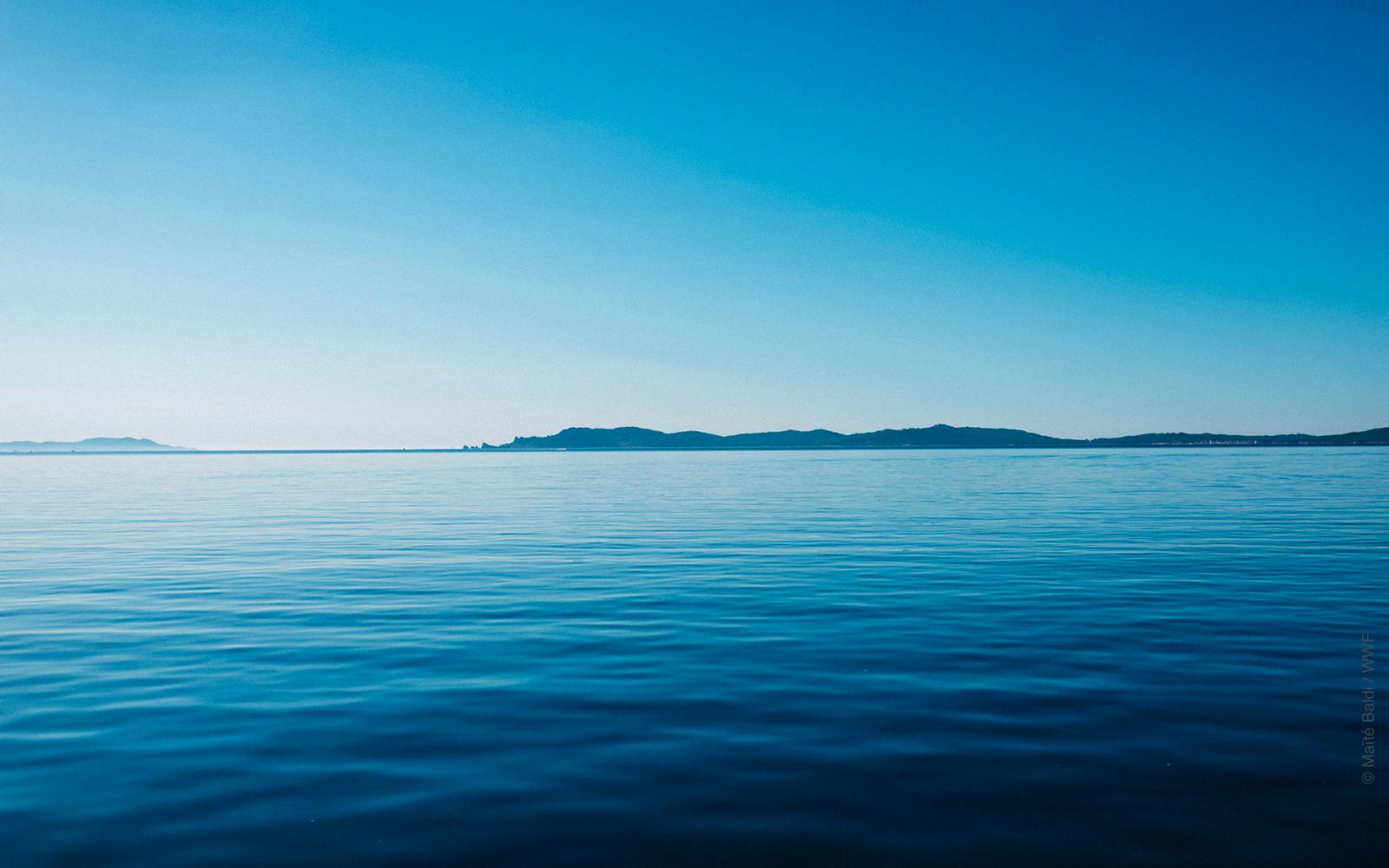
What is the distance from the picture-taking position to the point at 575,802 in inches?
288

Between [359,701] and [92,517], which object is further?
[92,517]

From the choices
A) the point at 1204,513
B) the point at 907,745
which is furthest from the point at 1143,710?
the point at 1204,513

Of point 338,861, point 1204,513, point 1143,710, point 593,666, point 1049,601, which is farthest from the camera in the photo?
point 1204,513

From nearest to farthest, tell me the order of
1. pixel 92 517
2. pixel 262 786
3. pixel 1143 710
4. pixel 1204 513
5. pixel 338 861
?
1. pixel 338 861
2. pixel 262 786
3. pixel 1143 710
4. pixel 1204 513
5. pixel 92 517

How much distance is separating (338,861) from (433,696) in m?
4.36

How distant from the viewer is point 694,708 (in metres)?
9.98

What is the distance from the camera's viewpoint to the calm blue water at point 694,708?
6.72m

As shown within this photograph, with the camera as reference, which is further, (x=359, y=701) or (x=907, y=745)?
(x=359, y=701)

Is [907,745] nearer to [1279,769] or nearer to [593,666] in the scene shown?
[1279,769]

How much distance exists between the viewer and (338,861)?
627 cm

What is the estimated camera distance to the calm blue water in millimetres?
6719

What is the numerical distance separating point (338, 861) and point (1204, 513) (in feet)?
131

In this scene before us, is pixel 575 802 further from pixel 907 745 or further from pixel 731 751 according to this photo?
pixel 907 745

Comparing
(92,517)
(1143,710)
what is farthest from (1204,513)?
(92,517)
